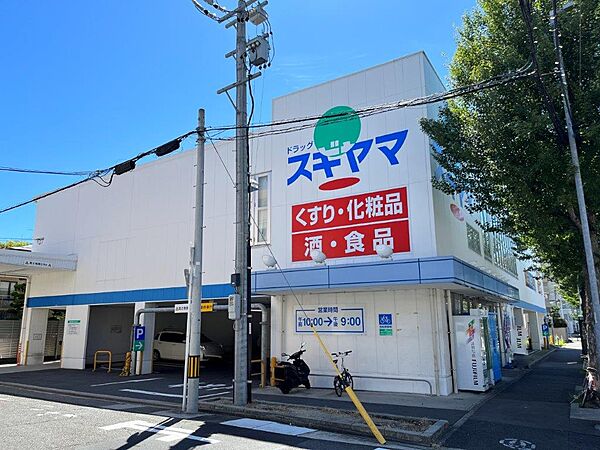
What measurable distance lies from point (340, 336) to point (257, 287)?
105 inches

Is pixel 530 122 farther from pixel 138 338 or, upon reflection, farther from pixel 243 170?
pixel 138 338

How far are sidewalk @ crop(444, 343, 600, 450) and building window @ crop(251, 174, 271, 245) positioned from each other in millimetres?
7814

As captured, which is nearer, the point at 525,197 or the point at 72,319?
the point at 525,197

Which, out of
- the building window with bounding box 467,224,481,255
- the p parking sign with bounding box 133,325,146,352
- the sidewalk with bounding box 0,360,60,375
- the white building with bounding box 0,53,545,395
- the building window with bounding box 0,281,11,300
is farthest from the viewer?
the building window with bounding box 0,281,11,300

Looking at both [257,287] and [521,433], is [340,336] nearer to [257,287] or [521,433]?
[257,287]

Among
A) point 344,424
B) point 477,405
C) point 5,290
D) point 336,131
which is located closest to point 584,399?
point 477,405

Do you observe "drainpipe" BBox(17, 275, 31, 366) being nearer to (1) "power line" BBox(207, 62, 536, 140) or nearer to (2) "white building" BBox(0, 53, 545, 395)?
(2) "white building" BBox(0, 53, 545, 395)

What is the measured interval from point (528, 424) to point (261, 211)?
941 cm

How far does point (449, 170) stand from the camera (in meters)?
11.2

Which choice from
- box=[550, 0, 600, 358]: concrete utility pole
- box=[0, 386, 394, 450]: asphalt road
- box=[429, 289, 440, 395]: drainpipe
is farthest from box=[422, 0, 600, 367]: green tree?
box=[0, 386, 394, 450]: asphalt road

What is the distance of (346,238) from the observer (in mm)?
12422

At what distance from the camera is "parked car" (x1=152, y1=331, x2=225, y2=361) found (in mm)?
20956

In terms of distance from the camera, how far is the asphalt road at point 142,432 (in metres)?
6.59

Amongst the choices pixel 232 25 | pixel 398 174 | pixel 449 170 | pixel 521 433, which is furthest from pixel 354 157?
pixel 521 433
